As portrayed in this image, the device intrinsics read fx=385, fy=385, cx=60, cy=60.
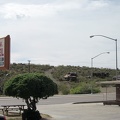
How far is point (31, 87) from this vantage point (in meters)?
21.0

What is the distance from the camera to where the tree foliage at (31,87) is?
2095cm

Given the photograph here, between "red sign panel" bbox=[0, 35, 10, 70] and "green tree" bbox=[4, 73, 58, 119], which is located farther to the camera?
"red sign panel" bbox=[0, 35, 10, 70]

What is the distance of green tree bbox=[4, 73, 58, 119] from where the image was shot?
21.0m

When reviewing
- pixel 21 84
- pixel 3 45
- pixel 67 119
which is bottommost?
pixel 67 119

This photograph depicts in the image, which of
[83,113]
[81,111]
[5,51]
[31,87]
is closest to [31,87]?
[31,87]

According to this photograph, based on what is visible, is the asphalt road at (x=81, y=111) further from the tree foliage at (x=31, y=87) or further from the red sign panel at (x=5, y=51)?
the red sign panel at (x=5, y=51)

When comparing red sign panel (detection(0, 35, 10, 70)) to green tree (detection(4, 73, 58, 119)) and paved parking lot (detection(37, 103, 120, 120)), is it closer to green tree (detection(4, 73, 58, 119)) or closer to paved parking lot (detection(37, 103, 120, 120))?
green tree (detection(4, 73, 58, 119))

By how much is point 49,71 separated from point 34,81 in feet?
318

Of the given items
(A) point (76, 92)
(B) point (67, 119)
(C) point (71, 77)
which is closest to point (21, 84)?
(B) point (67, 119)

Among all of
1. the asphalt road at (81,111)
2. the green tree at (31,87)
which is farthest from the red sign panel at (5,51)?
the asphalt road at (81,111)

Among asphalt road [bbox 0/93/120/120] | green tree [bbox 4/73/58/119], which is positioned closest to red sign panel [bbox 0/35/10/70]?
green tree [bbox 4/73/58/119]

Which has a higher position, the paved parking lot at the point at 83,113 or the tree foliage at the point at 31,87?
the tree foliage at the point at 31,87

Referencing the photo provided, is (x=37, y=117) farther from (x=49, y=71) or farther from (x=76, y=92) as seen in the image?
(x=49, y=71)

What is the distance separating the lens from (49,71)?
11806cm
